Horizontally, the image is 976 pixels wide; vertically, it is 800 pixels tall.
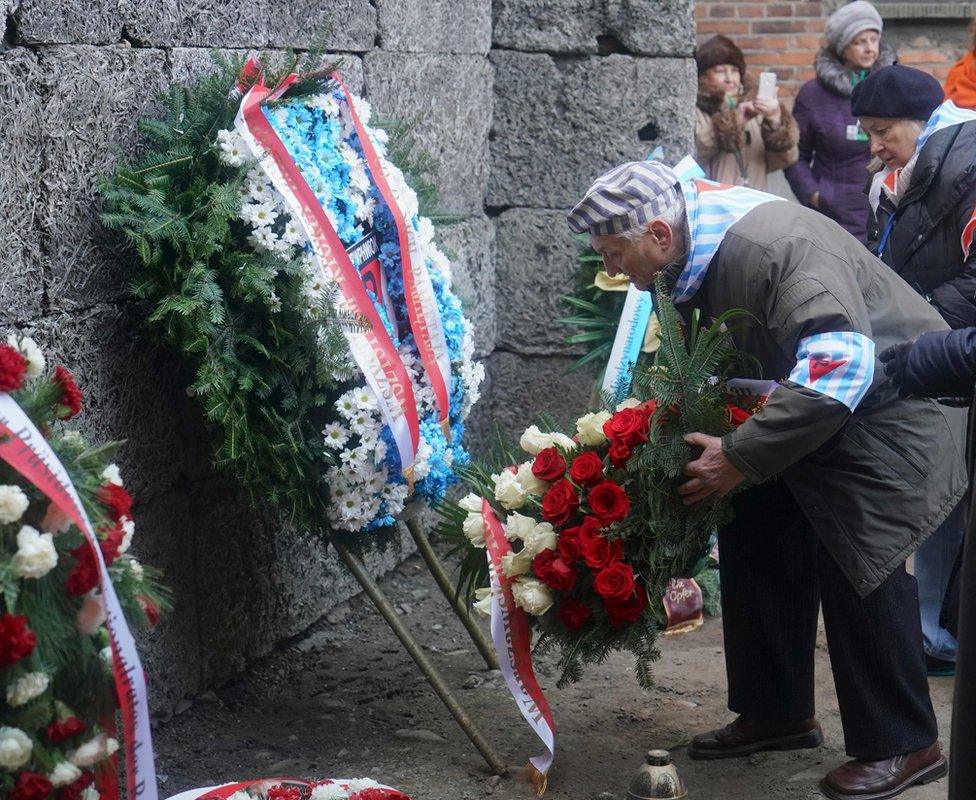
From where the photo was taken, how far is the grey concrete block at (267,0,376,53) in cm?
398

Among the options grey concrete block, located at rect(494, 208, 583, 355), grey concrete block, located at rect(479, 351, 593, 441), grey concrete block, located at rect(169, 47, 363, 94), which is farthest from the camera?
grey concrete block, located at rect(479, 351, 593, 441)

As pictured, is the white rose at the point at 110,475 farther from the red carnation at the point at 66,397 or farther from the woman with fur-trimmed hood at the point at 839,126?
the woman with fur-trimmed hood at the point at 839,126

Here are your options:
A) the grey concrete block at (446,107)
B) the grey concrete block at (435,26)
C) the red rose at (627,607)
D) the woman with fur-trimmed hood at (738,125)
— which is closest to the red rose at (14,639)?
the red rose at (627,607)

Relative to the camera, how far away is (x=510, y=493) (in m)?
3.33

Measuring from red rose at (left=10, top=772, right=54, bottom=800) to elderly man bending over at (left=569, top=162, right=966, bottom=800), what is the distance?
1.63m

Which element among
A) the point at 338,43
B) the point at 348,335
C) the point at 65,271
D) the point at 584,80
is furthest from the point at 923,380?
the point at 584,80

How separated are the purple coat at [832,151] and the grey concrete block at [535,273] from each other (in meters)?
1.64

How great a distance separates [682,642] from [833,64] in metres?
3.46

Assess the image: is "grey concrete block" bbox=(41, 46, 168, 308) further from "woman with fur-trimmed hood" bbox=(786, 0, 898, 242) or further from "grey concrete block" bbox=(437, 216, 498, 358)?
"woman with fur-trimmed hood" bbox=(786, 0, 898, 242)

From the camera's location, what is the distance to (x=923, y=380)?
304cm

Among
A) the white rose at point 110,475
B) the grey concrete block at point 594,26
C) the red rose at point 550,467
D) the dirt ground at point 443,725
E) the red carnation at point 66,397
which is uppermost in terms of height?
the grey concrete block at point 594,26

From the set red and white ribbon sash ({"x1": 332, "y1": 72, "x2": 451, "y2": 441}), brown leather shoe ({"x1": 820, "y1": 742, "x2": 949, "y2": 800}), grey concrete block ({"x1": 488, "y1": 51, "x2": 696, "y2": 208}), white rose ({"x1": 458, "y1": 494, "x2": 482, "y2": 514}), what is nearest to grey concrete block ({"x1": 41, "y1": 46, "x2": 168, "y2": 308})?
red and white ribbon sash ({"x1": 332, "y1": 72, "x2": 451, "y2": 441})

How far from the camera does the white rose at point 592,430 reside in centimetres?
336

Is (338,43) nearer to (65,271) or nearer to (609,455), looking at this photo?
(65,271)
